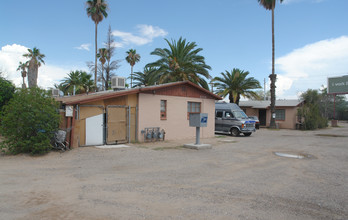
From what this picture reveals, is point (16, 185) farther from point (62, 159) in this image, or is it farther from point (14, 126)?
point (14, 126)

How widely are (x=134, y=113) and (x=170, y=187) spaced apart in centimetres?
846

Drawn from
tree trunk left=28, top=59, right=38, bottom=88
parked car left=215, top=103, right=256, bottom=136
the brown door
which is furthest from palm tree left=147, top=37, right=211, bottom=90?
tree trunk left=28, top=59, right=38, bottom=88

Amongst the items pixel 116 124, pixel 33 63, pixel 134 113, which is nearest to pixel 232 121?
pixel 134 113

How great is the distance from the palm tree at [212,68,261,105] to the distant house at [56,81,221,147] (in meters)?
13.9

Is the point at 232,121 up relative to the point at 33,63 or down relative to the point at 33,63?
down

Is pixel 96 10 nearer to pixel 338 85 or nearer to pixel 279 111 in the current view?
pixel 279 111

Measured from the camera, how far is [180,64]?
2483cm

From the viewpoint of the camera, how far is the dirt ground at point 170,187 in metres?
4.79

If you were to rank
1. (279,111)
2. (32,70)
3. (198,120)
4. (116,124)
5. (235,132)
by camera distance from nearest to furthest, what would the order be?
1. (198,120)
2. (116,124)
3. (235,132)
4. (279,111)
5. (32,70)

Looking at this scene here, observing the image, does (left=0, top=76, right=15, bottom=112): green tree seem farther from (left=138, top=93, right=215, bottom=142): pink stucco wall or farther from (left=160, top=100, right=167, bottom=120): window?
(left=160, top=100, right=167, bottom=120): window

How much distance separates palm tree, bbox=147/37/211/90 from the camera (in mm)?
24438

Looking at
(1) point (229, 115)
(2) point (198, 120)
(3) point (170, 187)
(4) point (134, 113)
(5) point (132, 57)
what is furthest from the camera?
(5) point (132, 57)

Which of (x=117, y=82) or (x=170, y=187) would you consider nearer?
(x=170, y=187)

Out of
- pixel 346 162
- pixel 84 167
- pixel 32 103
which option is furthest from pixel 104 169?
pixel 346 162
